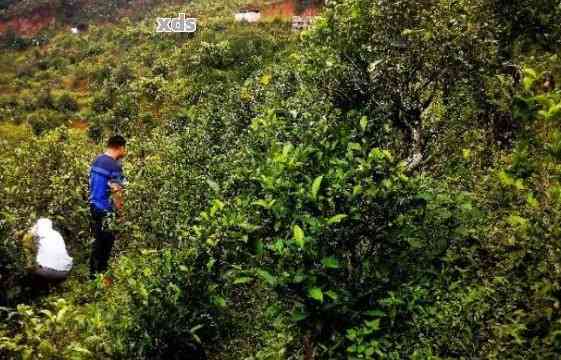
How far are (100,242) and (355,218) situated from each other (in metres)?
3.91

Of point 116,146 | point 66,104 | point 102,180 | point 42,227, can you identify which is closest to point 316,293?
point 102,180

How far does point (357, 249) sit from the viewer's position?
4.55m

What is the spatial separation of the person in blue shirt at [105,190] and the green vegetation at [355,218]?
8.5 inches

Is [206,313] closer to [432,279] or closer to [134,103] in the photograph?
[432,279]

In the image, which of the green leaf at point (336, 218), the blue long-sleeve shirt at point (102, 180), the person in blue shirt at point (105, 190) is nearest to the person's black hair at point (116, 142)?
the person in blue shirt at point (105, 190)

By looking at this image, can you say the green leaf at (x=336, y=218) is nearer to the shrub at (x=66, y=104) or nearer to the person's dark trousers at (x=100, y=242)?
the person's dark trousers at (x=100, y=242)

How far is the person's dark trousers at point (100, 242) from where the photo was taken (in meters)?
6.72

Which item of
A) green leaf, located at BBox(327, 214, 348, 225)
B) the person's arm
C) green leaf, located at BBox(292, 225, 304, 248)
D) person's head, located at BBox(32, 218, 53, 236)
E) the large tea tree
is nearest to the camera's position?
green leaf, located at BBox(292, 225, 304, 248)

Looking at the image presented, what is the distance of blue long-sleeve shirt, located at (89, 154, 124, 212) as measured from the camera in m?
6.67

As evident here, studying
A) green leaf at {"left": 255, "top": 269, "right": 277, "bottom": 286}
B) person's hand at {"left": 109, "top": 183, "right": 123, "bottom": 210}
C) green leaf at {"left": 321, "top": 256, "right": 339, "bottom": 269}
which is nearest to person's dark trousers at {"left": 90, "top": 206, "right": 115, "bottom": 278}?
person's hand at {"left": 109, "top": 183, "right": 123, "bottom": 210}

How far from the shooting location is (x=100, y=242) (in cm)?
681

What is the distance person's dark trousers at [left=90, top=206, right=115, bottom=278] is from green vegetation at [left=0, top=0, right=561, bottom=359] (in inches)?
10.1

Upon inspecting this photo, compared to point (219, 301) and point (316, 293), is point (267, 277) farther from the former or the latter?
point (219, 301)

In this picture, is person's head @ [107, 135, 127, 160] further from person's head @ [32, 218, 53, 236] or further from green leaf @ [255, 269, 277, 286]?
green leaf @ [255, 269, 277, 286]
